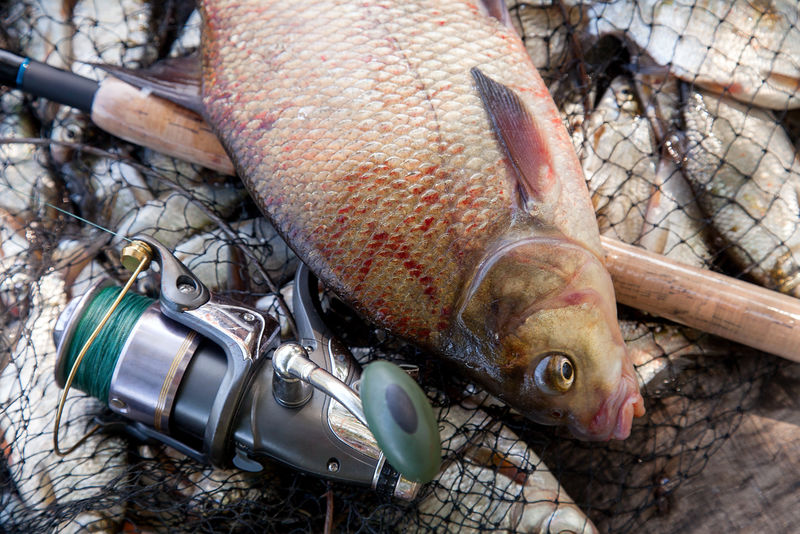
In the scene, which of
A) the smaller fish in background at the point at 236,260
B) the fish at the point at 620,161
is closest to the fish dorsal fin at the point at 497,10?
the fish at the point at 620,161

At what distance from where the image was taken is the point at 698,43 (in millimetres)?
2031

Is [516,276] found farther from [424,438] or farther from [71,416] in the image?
[71,416]

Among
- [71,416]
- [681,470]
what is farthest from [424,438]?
[71,416]

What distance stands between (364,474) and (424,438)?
0.50 meters

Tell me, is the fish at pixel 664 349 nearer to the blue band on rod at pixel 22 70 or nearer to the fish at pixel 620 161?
the fish at pixel 620 161

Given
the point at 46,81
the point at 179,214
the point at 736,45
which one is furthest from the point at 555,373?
the point at 46,81

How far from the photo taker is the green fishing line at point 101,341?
158 cm

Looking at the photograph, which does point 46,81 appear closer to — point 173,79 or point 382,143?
point 173,79

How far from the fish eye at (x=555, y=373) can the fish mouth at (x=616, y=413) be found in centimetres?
11

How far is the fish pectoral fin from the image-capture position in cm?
185

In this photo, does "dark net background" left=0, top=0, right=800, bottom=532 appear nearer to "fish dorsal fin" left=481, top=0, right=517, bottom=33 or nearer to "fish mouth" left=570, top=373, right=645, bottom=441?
"fish mouth" left=570, top=373, right=645, bottom=441

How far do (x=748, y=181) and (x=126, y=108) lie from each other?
2043 mm

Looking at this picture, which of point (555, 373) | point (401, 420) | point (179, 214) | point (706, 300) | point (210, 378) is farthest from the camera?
point (179, 214)

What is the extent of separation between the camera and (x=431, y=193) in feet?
4.99
